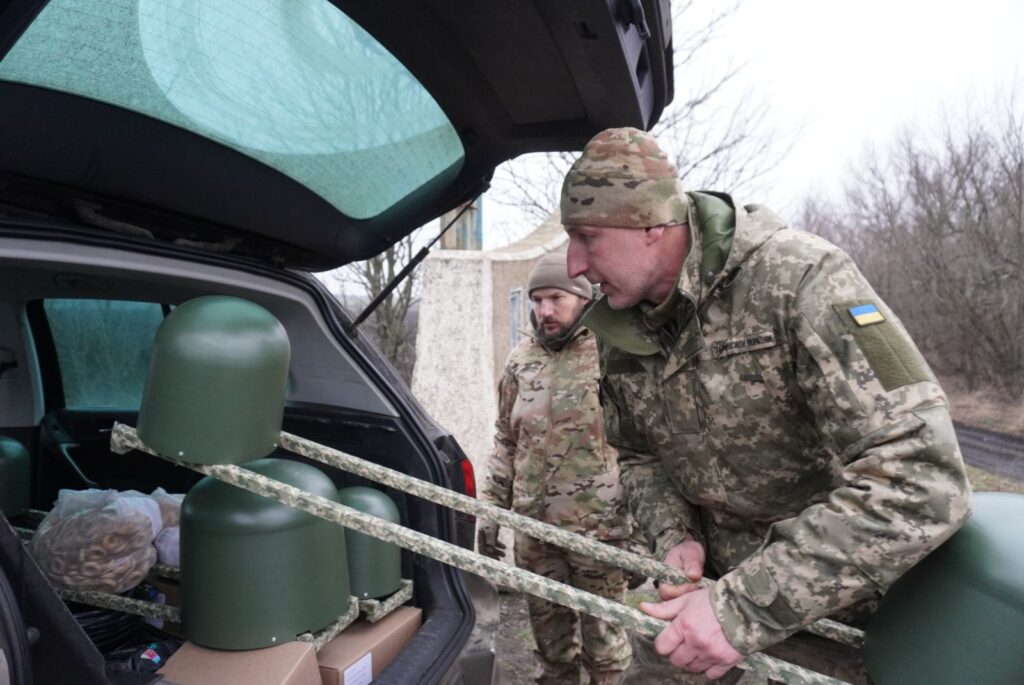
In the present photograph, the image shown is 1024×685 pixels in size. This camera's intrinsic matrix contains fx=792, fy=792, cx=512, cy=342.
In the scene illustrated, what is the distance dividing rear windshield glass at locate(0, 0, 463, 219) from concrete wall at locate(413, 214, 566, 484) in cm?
375

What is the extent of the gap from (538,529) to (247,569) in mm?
763

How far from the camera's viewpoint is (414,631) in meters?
2.44

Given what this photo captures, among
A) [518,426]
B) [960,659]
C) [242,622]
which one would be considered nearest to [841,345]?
[960,659]

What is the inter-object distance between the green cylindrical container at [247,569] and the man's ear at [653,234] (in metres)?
1.12

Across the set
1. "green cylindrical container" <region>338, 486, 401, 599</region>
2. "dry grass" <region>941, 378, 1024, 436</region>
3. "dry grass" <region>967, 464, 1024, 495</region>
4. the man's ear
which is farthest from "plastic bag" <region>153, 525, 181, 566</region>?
"dry grass" <region>941, 378, 1024, 436</region>

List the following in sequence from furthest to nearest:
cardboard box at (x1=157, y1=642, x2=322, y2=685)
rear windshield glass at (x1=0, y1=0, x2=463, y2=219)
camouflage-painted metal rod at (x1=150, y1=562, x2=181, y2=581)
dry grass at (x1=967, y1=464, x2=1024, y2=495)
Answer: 1. dry grass at (x1=967, y1=464, x2=1024, y2=495)
2. camouflage-painted metal rod at (x1=150, y1=562, x2=181, y2=581)
3. cardboard box at (x1=157, y1=642, x2=322, y2=685)
4. rear windshield glass at (x1=0, y1=0, x2=463, y2=219)

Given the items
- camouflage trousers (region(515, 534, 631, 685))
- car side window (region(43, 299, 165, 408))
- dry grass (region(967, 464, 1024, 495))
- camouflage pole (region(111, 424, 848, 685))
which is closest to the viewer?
camouflage pole (region(111, 424, 848, 685))

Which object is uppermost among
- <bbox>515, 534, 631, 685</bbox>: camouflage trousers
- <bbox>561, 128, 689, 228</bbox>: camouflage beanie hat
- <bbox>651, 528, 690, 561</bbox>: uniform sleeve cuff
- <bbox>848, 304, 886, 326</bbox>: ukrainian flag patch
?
<bbox>561, 128, 689, 228</bbox>: camouflage beanie hat

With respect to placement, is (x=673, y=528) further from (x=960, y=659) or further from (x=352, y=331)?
(x=352, y=331)

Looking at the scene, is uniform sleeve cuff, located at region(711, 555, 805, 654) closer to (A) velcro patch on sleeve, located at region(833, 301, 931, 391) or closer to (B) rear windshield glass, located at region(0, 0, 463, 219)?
(A) velcro patch on sleeve, located at region(833, 301, 931, 391)

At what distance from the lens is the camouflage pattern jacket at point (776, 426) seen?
1.61m

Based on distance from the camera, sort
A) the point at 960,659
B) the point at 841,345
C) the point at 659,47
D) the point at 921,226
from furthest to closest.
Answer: the point at 921,226 → the point at 659,47 → the point at 841,345 → the point at 960,659

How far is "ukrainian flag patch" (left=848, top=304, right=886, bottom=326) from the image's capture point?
1711mm

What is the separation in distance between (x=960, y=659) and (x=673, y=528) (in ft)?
2.96
